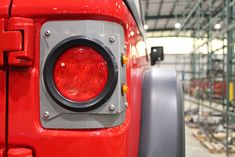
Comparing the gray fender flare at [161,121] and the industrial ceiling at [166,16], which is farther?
the industrial ceiling at [166,16]

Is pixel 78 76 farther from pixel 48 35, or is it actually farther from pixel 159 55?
pixel 159 55

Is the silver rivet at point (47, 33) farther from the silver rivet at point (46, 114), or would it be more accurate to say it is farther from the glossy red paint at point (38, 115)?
the silver rivet at point (46, 114)

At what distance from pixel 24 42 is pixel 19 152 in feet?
0.98

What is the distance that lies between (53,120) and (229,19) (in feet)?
17.2

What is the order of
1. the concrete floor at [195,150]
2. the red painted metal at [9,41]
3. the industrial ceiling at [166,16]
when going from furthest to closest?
the industrial ceiling at [166,16]
the concrete floor at [195,150]
the red painted metal at [9,41]

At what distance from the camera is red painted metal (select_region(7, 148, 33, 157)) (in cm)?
90

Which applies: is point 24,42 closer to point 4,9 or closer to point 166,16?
point 4,9

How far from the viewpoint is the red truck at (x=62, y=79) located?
0.91 meters

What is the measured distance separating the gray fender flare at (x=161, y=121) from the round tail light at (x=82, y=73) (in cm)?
42

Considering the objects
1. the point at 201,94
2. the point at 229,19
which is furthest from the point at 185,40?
the point at 229,19

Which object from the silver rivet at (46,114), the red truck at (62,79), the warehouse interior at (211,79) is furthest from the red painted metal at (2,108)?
the warehouse interior at (211,79)

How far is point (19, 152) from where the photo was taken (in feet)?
2.97

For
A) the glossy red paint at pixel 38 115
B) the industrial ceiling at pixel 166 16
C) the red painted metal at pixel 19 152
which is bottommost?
the red painted metal at pixel 19 152

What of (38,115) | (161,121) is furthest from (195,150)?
(38,115)
